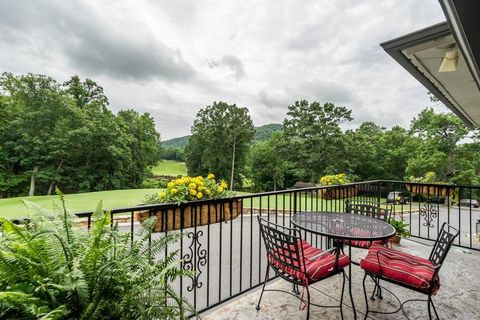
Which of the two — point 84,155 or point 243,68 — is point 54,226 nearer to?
point 243,68

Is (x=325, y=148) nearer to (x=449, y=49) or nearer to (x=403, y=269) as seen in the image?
(x=449, y=49)

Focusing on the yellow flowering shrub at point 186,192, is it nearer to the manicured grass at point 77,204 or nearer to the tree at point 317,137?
the manicured grass at point 77,204

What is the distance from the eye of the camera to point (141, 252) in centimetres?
121

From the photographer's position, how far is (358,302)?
2213mm

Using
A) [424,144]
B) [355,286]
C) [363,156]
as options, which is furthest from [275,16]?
[363,156]

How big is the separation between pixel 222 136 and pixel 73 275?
23.3 metres

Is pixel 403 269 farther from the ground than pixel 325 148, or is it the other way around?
pixel 325 148

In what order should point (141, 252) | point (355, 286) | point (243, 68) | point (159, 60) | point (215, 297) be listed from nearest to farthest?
point (141, 252) → point (355, 286) → point (215, 297) → point (159, 60) → point (243, 68)

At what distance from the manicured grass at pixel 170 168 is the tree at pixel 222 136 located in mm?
7587

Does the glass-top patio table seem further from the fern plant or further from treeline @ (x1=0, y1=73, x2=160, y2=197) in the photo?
treeline @ (x1=0, y1=73, x2=160, y2=197)

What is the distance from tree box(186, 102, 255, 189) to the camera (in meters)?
23.7

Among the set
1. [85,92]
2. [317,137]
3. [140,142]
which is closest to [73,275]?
[317,137]

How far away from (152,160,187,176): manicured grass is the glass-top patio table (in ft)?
93.4

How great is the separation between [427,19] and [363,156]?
21.2 metres
